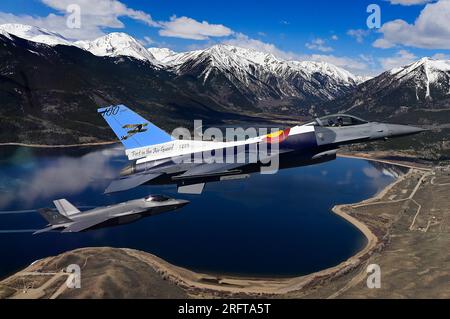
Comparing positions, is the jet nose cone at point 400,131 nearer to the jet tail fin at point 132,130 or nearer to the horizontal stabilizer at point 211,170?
the horizontal stabilizer at point 211,170

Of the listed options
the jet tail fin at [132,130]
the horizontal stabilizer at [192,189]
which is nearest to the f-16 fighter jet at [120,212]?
the jet tail fin at [132,130]

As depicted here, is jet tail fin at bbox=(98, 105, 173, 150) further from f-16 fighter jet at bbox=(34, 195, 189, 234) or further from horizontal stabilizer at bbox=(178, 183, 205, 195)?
f-16 fighter jet at bbox=(34, 195, 189, 234)

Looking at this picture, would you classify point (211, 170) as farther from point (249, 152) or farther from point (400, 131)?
point (400, 131)

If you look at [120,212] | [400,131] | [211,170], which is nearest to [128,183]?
[211,170]

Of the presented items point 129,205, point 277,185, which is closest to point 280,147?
point 129,205
